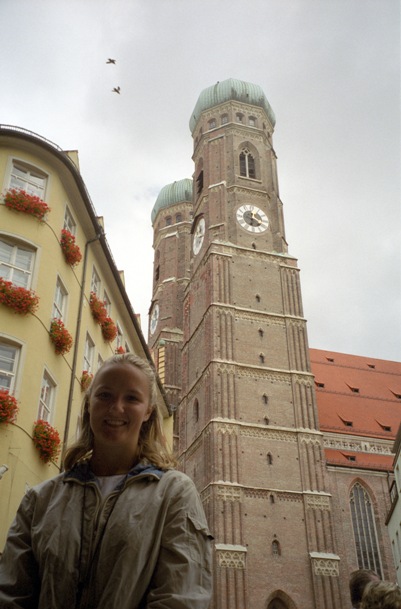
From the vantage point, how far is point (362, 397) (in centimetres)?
4256

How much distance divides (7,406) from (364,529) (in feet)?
91.2

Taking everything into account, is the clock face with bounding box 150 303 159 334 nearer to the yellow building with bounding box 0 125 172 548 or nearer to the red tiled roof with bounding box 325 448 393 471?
the red tiled roof with bounding box 325 448 393 471

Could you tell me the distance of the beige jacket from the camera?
2361 mm

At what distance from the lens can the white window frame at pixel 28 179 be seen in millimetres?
14086

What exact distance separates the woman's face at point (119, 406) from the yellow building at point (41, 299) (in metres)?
8.36

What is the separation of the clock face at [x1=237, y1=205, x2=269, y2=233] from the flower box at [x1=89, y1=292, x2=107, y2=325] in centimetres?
2417

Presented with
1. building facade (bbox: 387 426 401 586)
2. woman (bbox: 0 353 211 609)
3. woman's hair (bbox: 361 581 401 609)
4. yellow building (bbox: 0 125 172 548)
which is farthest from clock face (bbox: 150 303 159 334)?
woman (bbox: 0 353 211 609)

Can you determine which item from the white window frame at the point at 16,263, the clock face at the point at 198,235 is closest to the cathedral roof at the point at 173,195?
the clock face at the point at 198,235

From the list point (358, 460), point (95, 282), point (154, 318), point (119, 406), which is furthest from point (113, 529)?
point (154, 318)

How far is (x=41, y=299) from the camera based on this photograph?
511 inches

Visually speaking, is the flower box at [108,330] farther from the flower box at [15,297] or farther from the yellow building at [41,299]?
the flower box at [15,297]

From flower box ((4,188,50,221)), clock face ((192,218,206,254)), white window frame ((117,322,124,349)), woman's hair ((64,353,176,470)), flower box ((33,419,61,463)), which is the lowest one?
woman's hair ((64,353,176,470))

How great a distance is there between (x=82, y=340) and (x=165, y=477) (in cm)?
1299

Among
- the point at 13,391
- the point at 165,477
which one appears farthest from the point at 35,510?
the point at 13,391
